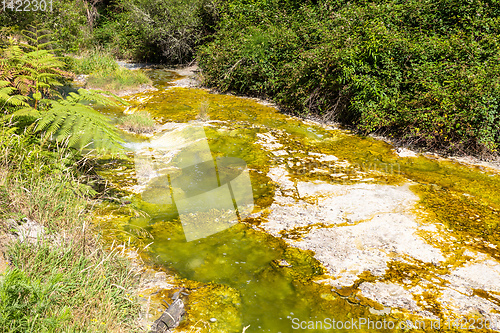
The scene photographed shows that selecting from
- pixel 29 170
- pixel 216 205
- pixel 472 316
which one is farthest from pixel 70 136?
pixel 472 316

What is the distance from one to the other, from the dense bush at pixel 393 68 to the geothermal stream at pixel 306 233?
0.58 m

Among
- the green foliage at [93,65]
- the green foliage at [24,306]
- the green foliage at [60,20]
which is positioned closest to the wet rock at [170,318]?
the green foliage at [24,306]

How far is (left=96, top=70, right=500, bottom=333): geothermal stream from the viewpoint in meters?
2.63

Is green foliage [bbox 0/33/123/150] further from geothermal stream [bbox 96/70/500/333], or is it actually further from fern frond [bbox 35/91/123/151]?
geothermal stream [bbox 96/70/500/333]

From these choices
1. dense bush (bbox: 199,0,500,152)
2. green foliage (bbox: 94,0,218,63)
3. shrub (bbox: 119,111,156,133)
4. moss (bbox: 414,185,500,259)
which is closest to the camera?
moss (bbox: 414,185,500,259)

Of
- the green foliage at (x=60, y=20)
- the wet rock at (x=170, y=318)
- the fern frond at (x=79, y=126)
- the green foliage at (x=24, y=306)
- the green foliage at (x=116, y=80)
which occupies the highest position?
the green foliage at (x=60, y=20)

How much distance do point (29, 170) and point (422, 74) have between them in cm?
599

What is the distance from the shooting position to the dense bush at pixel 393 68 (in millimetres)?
5410

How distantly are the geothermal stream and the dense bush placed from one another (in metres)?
0.58

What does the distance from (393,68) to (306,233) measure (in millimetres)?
4226

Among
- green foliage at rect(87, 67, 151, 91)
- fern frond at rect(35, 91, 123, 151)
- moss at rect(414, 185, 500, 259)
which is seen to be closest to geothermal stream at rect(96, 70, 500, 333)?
moss at rect(414, 185, 500, 259)

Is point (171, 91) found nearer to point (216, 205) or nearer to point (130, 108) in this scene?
point (130, 108)

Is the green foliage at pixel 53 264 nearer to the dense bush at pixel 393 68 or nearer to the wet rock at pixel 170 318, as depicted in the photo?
the wet rock at pixel 170 318

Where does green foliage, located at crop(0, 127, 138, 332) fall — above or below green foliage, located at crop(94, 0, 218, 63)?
below
